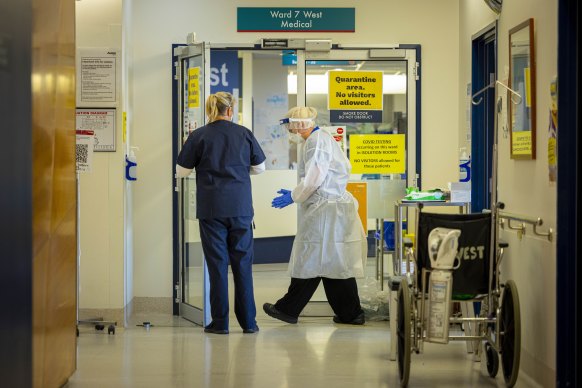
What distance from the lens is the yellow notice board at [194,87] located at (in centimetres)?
746

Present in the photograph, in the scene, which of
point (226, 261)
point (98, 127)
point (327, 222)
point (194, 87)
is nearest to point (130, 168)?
point (98, 127)

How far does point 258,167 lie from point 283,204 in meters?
0.53

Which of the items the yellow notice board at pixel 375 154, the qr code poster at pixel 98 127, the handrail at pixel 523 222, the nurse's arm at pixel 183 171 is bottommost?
the handrail at pixel 523 222

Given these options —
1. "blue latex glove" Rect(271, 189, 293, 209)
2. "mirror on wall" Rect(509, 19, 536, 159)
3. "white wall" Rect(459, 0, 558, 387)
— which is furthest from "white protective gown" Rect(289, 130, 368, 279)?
"mirror on wall" Rect(509, 19, 536, 159)

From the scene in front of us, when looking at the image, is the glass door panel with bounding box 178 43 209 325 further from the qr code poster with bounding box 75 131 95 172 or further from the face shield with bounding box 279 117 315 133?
the qr code poster with bounding box 75 131 95 172

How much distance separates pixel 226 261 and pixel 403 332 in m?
2.02

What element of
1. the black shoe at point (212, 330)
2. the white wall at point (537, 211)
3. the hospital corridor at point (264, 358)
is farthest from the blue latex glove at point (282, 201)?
the white wall at point (537, 211)

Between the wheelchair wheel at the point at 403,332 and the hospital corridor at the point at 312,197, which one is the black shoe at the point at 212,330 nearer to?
the hospital corridor at the point at 312,197

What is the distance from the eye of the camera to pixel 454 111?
7.84 metres

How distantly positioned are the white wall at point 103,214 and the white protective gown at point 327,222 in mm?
1310

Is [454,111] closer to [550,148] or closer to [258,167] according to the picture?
[258,167]

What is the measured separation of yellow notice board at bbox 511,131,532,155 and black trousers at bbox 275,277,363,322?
213cm

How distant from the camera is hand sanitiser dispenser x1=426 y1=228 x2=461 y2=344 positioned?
5.04 m

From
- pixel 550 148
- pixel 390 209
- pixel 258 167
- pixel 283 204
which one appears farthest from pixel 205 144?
pixel 550 148
